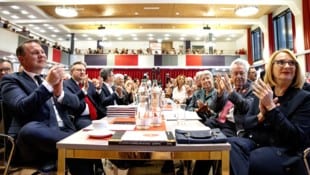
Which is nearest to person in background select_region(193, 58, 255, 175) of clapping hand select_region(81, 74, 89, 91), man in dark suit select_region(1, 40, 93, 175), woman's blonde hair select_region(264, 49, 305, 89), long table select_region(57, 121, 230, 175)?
woman's blonde hair select_region(264, 49, 305, 89)

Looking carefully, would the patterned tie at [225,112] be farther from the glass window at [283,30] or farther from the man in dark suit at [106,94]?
the glass window at [283,30]

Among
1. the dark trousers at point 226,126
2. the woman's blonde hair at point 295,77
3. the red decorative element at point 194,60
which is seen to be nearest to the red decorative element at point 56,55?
the red decorative element at point 194,60

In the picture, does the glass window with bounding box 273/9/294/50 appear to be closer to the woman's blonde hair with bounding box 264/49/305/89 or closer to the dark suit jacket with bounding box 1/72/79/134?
the woman's blonde hair with bounding box 264/49/305/89

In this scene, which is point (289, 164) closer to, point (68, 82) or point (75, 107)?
point (75, 107)

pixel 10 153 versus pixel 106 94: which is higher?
pixel 106 94

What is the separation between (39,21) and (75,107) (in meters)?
10.7

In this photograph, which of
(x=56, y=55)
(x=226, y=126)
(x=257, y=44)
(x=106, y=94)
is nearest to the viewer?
(x=226, y=126)

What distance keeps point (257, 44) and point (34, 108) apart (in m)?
13.2

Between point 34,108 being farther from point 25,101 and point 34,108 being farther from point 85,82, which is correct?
point 85,82

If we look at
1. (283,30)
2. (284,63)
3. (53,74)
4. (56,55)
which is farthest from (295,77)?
(56,55)

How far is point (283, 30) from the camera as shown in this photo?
1064 cm

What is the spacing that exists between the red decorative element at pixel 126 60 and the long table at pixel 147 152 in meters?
13.3

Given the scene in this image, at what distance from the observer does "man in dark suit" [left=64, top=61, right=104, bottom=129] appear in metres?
2.99

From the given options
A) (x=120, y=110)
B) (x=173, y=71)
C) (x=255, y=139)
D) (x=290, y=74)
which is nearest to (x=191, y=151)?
(x=255, y=139)
